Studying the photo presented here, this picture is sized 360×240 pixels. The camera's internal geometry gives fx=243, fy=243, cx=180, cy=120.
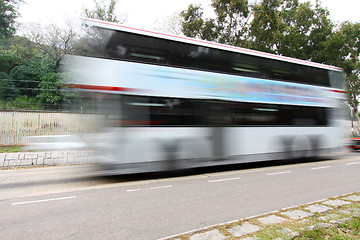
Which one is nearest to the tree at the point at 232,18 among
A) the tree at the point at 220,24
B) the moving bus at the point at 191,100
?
the tree at the point at 220,24

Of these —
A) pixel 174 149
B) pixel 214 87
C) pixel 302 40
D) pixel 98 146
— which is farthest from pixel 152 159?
pixel 302 40

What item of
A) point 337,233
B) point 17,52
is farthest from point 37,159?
point 17,52

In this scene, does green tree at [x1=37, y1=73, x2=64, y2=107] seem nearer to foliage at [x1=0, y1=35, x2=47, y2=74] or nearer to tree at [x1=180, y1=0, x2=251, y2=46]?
foliage at [x1=0, y1=35, x2=47, y2=74]

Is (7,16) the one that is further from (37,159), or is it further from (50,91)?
(37,159)

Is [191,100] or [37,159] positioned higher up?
[191,100]

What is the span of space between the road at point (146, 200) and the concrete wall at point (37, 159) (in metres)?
2.18

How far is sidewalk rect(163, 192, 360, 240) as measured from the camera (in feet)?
9.71

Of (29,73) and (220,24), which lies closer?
(220,24)

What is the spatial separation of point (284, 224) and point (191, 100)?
15.8ft

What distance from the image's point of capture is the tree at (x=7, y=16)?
64.5 feet

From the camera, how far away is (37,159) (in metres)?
10.4

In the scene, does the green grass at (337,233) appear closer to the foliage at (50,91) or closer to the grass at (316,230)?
the grass at (316,230)

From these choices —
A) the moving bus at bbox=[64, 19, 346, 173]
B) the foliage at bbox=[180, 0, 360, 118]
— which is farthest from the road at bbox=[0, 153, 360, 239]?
the foliage at bbox=[180, 0, 360, 118]

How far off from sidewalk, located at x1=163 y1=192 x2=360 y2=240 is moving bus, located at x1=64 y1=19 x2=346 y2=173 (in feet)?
12.8
